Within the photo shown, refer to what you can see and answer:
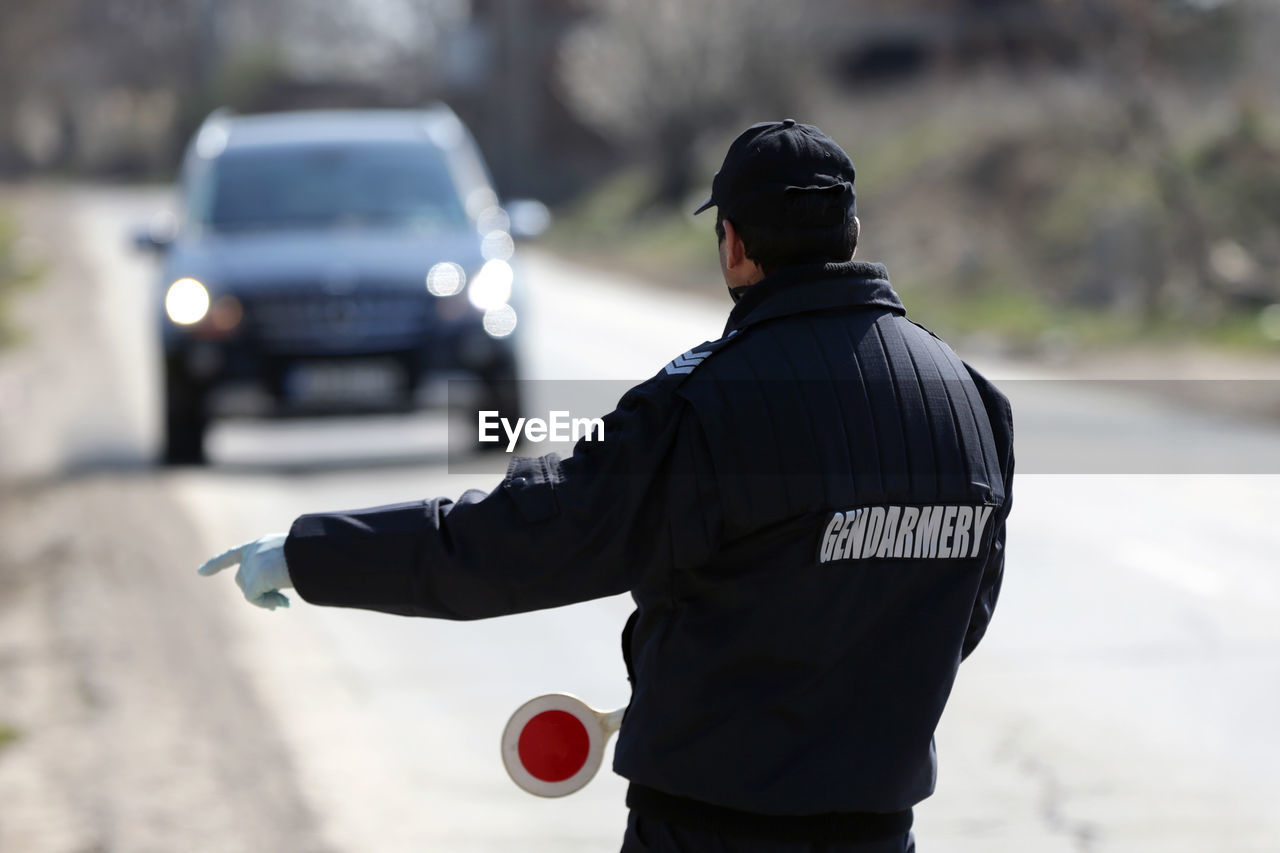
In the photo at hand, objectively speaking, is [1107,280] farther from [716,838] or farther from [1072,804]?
[716,838]

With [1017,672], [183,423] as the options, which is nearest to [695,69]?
[183,423]

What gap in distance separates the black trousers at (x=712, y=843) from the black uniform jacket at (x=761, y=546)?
5 centimetres

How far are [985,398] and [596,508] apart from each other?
62cm

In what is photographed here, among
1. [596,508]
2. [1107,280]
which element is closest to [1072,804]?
[596,508]

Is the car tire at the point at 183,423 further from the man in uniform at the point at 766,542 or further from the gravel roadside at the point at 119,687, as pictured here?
the man in uniform at the point at 766,542

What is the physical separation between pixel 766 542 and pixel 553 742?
0.56m

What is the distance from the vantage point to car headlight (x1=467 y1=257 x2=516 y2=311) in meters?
11.3

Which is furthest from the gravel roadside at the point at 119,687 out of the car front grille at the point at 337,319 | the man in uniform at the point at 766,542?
the man in uniform at the point at 766,542

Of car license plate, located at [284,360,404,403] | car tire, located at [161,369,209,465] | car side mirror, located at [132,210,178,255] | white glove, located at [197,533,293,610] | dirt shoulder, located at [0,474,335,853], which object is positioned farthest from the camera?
car side mirror, located at [132,210,178,255]

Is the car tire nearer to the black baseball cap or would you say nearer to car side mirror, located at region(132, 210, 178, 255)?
car side mirror, located at region(132, 210, 178, 255)

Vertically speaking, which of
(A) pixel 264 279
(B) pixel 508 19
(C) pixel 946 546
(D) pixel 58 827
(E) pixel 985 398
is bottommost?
(D) pixel 58 827

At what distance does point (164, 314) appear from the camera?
36.9 ft

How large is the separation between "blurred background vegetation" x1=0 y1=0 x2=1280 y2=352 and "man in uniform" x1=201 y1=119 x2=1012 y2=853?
15828mm

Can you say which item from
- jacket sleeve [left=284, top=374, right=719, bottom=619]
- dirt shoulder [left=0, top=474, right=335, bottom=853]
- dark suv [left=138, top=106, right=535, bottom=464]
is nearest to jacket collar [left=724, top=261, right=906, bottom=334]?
jacket sleeve [left=284, top=374, right=719, bottom=619]
